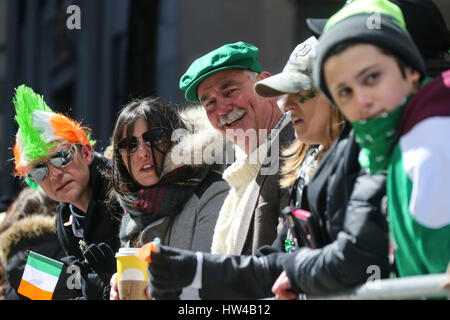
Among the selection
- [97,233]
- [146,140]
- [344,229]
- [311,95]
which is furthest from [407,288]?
[97,233]

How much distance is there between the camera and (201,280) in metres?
2.46

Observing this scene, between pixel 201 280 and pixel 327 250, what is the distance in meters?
0.43

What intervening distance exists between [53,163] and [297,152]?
1666 millimetres

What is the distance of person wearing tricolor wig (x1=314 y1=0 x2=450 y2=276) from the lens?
1.99m

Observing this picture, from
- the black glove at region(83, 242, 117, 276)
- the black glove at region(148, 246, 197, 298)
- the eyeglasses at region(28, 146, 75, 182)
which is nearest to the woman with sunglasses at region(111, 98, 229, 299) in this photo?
the black glove at region(83, 242, 117, 276)

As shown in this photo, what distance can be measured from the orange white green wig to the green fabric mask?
7.93 feet

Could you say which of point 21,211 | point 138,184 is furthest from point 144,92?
point 138,184

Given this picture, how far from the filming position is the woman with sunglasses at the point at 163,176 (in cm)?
374

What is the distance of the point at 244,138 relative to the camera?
11.5 feet

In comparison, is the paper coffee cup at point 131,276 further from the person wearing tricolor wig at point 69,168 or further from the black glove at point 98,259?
the person wearing tricolor wig at point 69,168

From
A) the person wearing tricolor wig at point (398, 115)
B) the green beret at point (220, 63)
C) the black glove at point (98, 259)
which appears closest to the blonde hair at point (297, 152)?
the person wearing tricolor wig at point (398, 115)

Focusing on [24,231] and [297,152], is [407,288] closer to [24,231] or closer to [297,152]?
[297,152]

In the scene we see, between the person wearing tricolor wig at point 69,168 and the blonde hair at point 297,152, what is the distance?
4.45 ft

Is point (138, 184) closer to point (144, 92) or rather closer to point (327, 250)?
point (327, 250)
